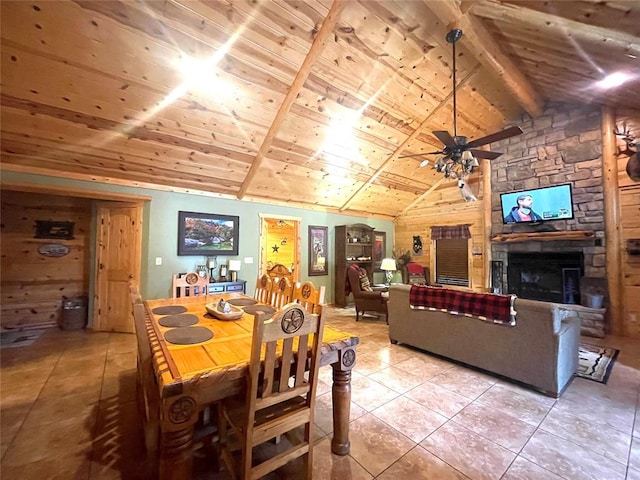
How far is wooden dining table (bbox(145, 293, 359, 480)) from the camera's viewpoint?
1116 millimetres

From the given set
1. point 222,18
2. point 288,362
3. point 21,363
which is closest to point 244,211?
point 222,18

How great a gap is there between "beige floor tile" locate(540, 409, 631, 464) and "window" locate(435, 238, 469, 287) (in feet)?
13.8

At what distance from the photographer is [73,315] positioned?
14.3 ft

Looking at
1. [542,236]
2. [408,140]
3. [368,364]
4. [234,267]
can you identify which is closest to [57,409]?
[234,267]

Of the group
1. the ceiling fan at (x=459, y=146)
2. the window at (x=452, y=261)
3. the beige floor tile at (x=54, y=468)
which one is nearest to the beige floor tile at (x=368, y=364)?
the beige floor tile at (x=54, y=468)

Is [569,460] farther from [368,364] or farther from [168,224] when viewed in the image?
[168,224]

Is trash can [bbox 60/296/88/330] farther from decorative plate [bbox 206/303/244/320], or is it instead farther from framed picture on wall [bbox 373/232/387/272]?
framed picture on wall [bbox 373/232/387/272]

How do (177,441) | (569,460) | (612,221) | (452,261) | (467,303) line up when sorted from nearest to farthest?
(177,441) < (569,460) < (467,303) < (612,221) < (452,261)

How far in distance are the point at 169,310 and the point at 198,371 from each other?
130 centimetres

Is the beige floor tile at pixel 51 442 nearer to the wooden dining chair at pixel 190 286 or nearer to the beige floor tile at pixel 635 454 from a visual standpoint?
the wooden dining chair at pixel 190 286

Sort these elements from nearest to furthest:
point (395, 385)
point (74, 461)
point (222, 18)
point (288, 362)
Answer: point (288, 362), point (74, 461), point (222, 18), point (395, 385)

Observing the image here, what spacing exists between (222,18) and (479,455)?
4.09 m

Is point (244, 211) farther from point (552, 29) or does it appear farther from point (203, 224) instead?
point (552, 29)

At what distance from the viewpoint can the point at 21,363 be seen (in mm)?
3027
